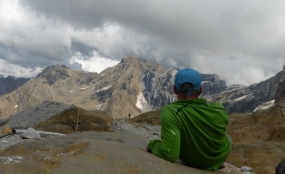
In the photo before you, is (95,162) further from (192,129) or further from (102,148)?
(192,129)

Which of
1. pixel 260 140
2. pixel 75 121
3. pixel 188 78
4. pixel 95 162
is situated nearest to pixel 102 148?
pixel 95 162

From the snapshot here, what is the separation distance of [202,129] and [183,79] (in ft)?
3.12

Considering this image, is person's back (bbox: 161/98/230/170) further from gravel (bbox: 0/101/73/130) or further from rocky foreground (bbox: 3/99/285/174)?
gravel (bbox: 0/101/73/130)

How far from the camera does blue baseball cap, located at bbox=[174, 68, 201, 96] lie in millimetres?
4961

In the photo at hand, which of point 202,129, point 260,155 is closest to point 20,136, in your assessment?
point 202,129

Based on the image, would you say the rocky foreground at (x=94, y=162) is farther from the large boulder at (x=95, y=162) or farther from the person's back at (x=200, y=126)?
the person's back at (x=200, y=126)

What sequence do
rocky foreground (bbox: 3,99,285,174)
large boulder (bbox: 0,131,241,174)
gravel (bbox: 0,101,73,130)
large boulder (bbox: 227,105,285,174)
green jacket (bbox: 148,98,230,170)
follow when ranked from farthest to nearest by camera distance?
gravel (bbox: 0,101,73,130) → large boulder (bbox: 227,105,285,174) → green jacket (bbox: 148,98,230,170) → rocky foreground (bbox: 3,99,285,174) → large boulder (bbox: 0,131,241,174)

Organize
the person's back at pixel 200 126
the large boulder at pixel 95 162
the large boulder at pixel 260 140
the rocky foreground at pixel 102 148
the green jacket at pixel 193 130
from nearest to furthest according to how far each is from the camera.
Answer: the large boulder at pixel 95 162 → the rocky foreground at pixel 102 148 → the green jacket at pixel 193 130 → the person's back at pixel 200 126 → the large boulder at pixel 260 140

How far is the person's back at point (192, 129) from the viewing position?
4.90 m

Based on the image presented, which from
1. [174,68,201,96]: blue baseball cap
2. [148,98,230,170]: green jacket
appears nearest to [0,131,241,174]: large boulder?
[148,98,230,170]: green jacket

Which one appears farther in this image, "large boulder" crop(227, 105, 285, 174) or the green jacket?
"large boulder" crop(227, 105, 285, 174)

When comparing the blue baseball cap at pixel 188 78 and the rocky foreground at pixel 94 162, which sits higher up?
the blue baseball cap at pixel 188 78

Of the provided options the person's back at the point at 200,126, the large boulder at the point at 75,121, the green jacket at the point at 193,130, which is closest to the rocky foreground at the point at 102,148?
the large boulder at the point at 75,121

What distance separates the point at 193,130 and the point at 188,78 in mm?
925
